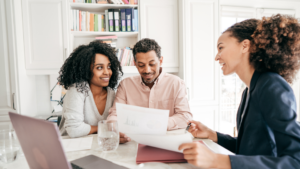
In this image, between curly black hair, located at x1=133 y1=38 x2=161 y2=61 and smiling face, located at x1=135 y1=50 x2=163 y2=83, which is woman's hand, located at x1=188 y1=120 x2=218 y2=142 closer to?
smiling face, located at x1=135 y1=50 x2=163 y2=83

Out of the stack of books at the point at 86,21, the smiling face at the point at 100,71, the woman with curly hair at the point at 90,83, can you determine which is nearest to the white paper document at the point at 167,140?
the woman with curly hair at the point at 90,83

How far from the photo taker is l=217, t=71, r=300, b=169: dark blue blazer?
0.60 meters

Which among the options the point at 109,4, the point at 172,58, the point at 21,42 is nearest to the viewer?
the point at 21,42

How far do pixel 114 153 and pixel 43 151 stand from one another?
0.37 metres

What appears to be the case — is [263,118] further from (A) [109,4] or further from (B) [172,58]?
(A) [109,4]

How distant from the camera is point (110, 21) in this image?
7.87 feet

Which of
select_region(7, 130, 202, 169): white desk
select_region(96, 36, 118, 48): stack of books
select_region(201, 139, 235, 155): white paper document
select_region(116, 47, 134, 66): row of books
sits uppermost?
select_region(96, 36, 118, 48): stack of books

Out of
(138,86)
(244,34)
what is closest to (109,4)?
(138,86)

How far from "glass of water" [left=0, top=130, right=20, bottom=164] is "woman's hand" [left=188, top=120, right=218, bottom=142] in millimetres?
832

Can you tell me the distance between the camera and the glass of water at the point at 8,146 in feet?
2.40

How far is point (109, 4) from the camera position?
235 centimetres

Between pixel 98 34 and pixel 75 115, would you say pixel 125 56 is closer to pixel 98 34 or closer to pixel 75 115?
pixel 98 34

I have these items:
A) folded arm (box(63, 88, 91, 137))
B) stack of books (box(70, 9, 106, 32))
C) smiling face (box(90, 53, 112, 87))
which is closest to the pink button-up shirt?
smiling face (box(90, 53, 112, 87))

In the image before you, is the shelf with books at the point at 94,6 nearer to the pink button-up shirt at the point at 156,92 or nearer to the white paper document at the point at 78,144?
the pink button-up shirt at the point at 156,92
